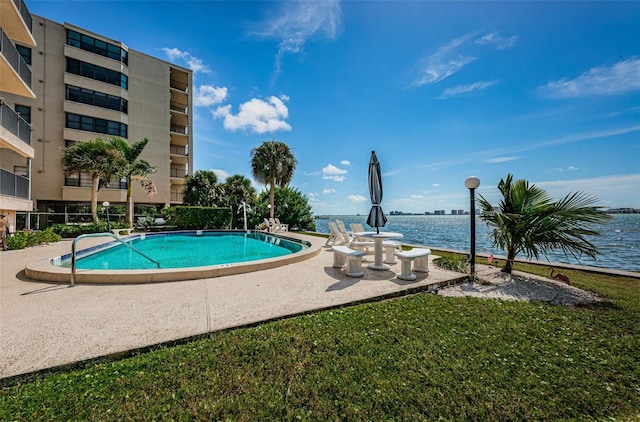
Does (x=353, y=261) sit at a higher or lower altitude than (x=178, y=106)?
lower

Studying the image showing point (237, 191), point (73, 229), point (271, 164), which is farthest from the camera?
point (237, 191)

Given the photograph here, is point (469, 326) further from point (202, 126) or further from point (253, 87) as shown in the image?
point (202, 126)

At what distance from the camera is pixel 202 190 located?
2589 cm

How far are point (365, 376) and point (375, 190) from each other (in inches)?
206

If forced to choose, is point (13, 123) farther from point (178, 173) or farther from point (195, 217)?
point (178, 173)

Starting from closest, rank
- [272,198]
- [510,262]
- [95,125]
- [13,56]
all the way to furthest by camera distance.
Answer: [510,262] → [13,56] → [272,198] → [95,125]

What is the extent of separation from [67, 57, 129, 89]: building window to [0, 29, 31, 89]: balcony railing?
560 inches

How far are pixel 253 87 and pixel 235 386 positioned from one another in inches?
813

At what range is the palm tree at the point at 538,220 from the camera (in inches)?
231

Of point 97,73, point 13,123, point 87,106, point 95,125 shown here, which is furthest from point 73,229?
point 97,73

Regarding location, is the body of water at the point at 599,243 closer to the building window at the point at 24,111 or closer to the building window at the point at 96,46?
the building window at the point at 24,111

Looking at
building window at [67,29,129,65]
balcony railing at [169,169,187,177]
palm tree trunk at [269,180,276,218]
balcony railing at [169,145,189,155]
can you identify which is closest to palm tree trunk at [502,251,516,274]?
palm tree trunk at [269,180,276,218]

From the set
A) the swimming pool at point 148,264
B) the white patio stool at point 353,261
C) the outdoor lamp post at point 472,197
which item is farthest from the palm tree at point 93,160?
the outdoor lamp post at point 472,197

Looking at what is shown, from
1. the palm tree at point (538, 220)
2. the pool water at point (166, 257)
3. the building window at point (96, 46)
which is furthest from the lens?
the building window at point (96, 46)
